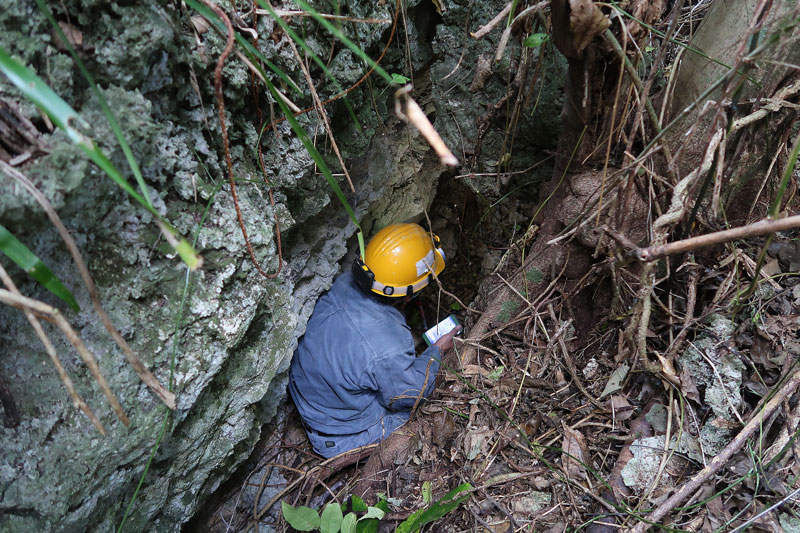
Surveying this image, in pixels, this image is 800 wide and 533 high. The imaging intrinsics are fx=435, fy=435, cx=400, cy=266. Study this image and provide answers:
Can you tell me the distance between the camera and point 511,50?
7.20 ft

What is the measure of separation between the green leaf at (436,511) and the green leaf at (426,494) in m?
0.14

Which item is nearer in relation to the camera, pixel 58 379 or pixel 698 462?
pixel 58 379

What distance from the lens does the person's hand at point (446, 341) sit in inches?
116

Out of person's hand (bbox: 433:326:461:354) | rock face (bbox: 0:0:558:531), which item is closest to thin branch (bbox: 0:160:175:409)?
rock face (bbox: 0:0:558:531)

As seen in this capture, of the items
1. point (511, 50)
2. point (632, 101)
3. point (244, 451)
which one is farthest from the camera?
point (511, 50)

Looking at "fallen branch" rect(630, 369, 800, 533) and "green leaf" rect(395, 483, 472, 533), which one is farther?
"green leaf" rect(395, 483, 472, 533)

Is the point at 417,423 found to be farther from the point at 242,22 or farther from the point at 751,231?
the point at 242,22

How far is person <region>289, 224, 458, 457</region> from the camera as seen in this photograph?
2748mm

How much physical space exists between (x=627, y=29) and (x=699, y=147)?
50cm

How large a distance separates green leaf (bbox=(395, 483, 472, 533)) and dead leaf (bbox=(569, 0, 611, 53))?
153 cm

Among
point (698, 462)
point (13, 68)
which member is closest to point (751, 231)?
point (698, 462)

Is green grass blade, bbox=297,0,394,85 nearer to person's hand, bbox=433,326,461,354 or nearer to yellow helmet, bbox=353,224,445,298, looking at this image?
yellow helmet, bbox=353,224,445,298

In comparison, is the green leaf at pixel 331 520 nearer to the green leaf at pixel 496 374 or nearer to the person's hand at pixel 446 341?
the green leaf at pixel 496 374

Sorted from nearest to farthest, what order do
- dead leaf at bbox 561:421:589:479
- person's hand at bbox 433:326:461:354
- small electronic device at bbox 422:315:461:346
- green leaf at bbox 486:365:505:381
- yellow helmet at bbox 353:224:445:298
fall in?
dead leaf at bbox 561:421:589:479 < green leaf at bbox 486:365:505:381 < yellow helmet at bbox 353:224:445:298 < person's hand at bbox 433:326:461:354 < small electronic device at bbox 422:315:461:346
